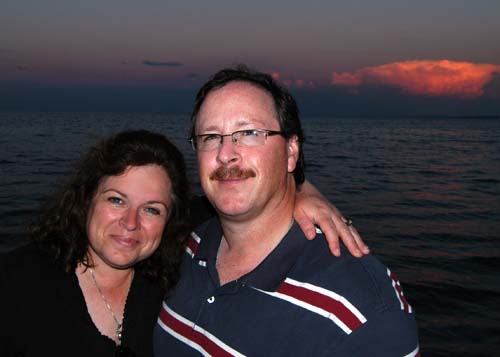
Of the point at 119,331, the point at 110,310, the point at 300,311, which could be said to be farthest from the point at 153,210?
the point at 300,311

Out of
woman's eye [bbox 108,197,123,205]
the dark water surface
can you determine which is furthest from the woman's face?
the dark water surface

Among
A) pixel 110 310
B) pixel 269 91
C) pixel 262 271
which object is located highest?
pixel 269 91

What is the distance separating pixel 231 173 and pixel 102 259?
137 centimetres

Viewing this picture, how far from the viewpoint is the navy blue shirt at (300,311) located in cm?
225

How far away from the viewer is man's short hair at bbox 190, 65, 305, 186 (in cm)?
→ 310

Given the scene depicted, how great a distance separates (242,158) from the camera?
293 centimetres

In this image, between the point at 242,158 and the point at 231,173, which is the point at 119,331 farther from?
the point at 242,158

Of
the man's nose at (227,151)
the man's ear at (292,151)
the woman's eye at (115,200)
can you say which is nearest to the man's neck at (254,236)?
the man's ear at (292,151)

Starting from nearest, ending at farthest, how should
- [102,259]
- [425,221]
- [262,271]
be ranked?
[262,271]
[102,259]
[425,221]

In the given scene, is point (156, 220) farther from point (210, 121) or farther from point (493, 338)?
point (493, 338)

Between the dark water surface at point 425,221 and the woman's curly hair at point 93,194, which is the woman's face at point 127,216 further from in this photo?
the dark water surface at point 425,221

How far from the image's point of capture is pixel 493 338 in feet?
20.7

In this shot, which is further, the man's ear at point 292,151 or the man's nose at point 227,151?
the man's ear at point 292,151

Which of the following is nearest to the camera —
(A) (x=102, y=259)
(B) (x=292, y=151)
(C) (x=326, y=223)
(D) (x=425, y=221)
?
(C) (x=326, y=223)
